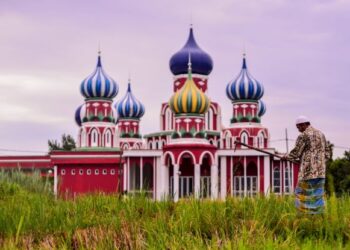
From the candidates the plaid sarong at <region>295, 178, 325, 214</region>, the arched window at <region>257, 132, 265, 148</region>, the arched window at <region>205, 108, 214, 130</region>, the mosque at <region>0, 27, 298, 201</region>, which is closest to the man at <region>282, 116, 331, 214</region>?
the plaid sarong at <region>295, 178, 325, 214</region>

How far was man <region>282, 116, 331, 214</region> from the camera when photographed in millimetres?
6973

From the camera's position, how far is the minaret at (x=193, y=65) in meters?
38.1

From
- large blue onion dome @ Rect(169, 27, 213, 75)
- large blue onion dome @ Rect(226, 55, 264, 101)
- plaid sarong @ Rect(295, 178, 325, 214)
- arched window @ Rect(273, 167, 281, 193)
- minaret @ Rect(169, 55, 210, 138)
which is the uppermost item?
large blue onion dome @ Rect(169, 27, 213, 75)

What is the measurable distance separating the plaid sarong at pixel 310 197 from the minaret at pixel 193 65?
31.1 metres

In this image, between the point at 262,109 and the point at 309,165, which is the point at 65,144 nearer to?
the point at 262,109

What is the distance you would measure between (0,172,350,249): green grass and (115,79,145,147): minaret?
3662 centimetres

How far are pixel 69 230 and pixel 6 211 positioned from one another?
3.69 ft

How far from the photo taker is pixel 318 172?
7.11 metres

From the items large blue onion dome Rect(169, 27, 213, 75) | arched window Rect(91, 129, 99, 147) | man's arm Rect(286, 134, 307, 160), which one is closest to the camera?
man's arm Rect(286, 134, 307, 160)

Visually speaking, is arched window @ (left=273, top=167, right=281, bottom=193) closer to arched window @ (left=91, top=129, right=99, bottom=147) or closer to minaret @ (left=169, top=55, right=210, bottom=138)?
minaret @ (left=169, top=55, right=210, bottom=138)

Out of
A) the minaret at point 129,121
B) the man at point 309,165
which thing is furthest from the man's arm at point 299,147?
the minaret at point 129,121

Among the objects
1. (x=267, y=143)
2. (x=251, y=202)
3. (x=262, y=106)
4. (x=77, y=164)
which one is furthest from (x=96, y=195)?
(x=262, y=106)

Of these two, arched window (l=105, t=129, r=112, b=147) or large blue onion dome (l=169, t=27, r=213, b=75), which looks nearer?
large blue onion dome (l=169, t=27, r=213, b=75)

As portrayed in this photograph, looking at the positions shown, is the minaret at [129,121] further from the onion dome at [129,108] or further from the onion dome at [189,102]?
the onion dome at [189,102]
